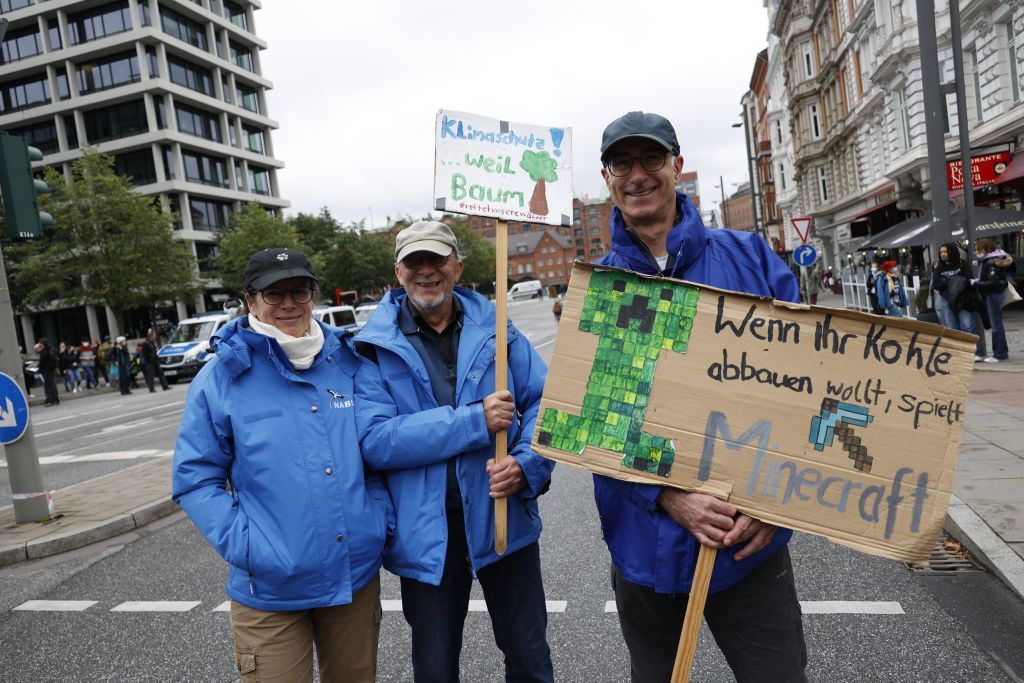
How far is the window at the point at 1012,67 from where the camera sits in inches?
694

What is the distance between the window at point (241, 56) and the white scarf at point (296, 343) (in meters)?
63.5

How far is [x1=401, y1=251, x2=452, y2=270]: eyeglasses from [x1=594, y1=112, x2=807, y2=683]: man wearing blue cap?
0.68 metres

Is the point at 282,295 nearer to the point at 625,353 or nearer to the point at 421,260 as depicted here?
the point at 421,260

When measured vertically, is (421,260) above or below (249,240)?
below

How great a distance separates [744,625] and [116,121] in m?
57.9

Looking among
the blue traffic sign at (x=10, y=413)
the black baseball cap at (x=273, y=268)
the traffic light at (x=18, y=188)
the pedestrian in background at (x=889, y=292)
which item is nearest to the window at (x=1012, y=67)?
the pedestrian in background at (x=889, y=292)

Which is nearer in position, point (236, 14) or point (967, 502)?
point (967, 502)

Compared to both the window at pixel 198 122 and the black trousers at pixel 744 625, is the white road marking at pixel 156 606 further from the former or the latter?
the window at pixel 198 122

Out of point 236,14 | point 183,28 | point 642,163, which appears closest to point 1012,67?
point 642,163

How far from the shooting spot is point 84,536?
19.7 feet

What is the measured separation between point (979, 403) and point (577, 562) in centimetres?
617

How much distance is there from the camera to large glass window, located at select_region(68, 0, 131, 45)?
4856cm

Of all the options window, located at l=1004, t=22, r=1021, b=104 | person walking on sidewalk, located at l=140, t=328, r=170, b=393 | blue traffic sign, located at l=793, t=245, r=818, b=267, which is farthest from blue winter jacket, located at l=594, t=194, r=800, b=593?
person walking on sidewalk, located at l=140, t=328, r=170, b=393

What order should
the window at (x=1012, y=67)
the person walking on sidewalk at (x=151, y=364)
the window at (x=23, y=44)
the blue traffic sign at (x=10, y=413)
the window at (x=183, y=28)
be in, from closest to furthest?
the blue traffic sign at (x=10, y=413)
the window at (x=1012, y=67)
the person walking on sidewalk at (x=151, y=364)
the window at (x=23, y=44)
the window at (x=183, y=28)
